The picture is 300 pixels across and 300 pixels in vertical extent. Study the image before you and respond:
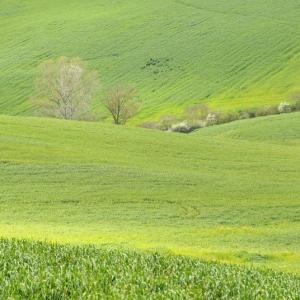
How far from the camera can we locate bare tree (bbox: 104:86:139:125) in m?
102

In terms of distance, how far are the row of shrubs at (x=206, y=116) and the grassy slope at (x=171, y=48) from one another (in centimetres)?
387

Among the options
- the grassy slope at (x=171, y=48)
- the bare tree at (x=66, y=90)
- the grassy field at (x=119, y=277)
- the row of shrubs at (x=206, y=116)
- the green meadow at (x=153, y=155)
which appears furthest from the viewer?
the grassy slope at (x=171, y=48)

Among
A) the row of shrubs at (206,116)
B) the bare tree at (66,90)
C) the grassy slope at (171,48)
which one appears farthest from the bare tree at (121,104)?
the grassy slope at (171,48)

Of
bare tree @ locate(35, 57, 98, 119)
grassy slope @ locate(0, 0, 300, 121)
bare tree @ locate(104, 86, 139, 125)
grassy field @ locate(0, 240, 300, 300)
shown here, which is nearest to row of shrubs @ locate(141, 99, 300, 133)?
bare tree @ locate(104, 86, 139, 125)

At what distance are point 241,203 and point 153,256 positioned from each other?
87.3 feet

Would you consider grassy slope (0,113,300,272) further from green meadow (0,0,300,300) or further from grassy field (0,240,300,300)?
grassy field (0,240,300,300)

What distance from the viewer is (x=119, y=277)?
17375mm

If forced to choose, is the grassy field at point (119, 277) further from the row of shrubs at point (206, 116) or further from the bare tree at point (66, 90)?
the bare tree at point (66, 90)

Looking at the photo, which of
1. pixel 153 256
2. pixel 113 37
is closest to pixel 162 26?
pixel 113 37

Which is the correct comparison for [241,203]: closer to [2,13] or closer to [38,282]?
[38,282]

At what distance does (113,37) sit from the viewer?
452ft

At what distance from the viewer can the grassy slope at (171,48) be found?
11688 centimetres

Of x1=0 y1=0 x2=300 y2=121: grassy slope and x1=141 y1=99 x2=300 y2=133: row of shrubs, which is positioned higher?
x1=141 y1=99 x2=300 y2=133: row of shrubs

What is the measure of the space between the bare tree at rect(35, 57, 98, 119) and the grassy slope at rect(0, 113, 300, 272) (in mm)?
29387
